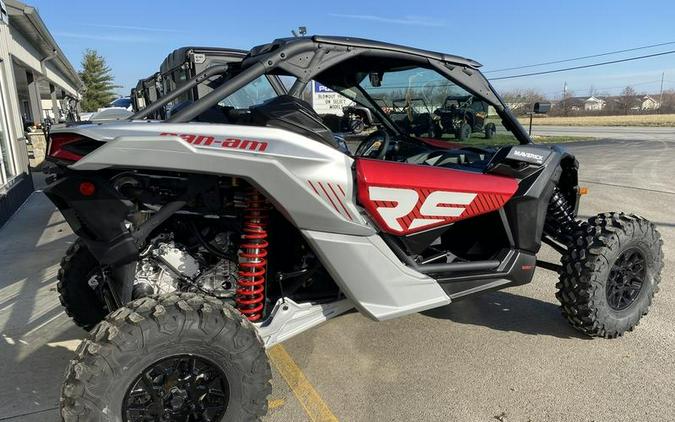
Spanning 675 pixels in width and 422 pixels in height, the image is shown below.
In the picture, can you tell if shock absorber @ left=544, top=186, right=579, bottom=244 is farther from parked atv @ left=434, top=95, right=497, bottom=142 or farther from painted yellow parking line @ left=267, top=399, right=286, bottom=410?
painted yellow parking line @ left=267, top=399, right=286, bottom=410

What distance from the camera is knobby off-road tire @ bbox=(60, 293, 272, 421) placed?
2197mm

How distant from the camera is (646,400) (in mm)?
3033

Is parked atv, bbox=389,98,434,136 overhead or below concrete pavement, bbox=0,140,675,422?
overhead

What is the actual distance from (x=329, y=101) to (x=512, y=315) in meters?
2.42

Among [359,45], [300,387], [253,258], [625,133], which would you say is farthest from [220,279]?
[625,133]

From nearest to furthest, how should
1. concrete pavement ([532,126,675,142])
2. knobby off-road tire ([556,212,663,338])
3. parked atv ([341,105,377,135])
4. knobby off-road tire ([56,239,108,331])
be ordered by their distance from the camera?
knobby off-road tire ([56,239,108,331]) → knobby off-road tire ([556,212,663,338]) → parked atv ([341,105,377,135]) → concrete pavement ([532,126,675,142])

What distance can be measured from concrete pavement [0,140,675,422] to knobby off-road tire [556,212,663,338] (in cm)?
18

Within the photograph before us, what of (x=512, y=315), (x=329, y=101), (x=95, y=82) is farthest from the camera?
(x=95, y=82)

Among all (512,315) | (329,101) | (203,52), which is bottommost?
(512,315)

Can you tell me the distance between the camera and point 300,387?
3.22 meters

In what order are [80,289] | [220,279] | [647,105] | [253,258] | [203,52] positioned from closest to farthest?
[253,258] < [220,279] < [80,289] < [203,52] < [647,105]

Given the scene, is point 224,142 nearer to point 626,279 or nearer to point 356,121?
point 356,121

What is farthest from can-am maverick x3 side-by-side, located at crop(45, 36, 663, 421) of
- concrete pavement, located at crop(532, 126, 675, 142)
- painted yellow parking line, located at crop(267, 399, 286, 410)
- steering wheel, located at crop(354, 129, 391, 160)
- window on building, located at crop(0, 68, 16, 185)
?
concrete pavement, located at crop(532, 126, 675, 142)

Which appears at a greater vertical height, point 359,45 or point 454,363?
point 359,45
